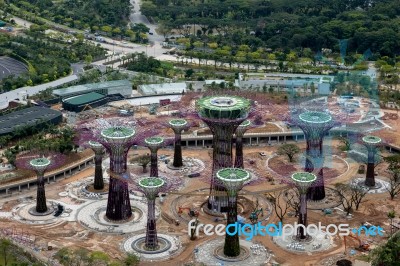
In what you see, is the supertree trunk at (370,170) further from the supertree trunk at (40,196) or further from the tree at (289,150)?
the supertree trunk at (40,196)

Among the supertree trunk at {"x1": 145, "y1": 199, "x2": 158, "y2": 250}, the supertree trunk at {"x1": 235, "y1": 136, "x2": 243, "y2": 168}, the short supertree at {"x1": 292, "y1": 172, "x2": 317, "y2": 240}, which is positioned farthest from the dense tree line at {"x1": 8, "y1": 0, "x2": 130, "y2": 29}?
the short supertree at {"x1": 292, "y1": 172, "x2": 317, "y2": 240}

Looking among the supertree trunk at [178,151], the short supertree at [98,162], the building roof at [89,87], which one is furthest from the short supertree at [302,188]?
the building roof at [89,87]

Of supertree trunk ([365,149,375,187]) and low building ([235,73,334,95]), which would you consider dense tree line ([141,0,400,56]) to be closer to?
low building ([235,73,334,95])

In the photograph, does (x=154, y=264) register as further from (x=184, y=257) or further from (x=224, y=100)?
(x=224, y=100)

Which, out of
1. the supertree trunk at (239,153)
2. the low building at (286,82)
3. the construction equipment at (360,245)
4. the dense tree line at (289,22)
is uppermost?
the dense tree line at (289,22)

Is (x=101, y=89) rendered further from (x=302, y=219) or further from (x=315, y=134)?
(x=302, y=219)

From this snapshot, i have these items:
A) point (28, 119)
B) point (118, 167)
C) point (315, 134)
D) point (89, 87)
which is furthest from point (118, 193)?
point (89, 87)

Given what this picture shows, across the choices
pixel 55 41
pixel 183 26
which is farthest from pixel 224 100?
pixel 183 26
